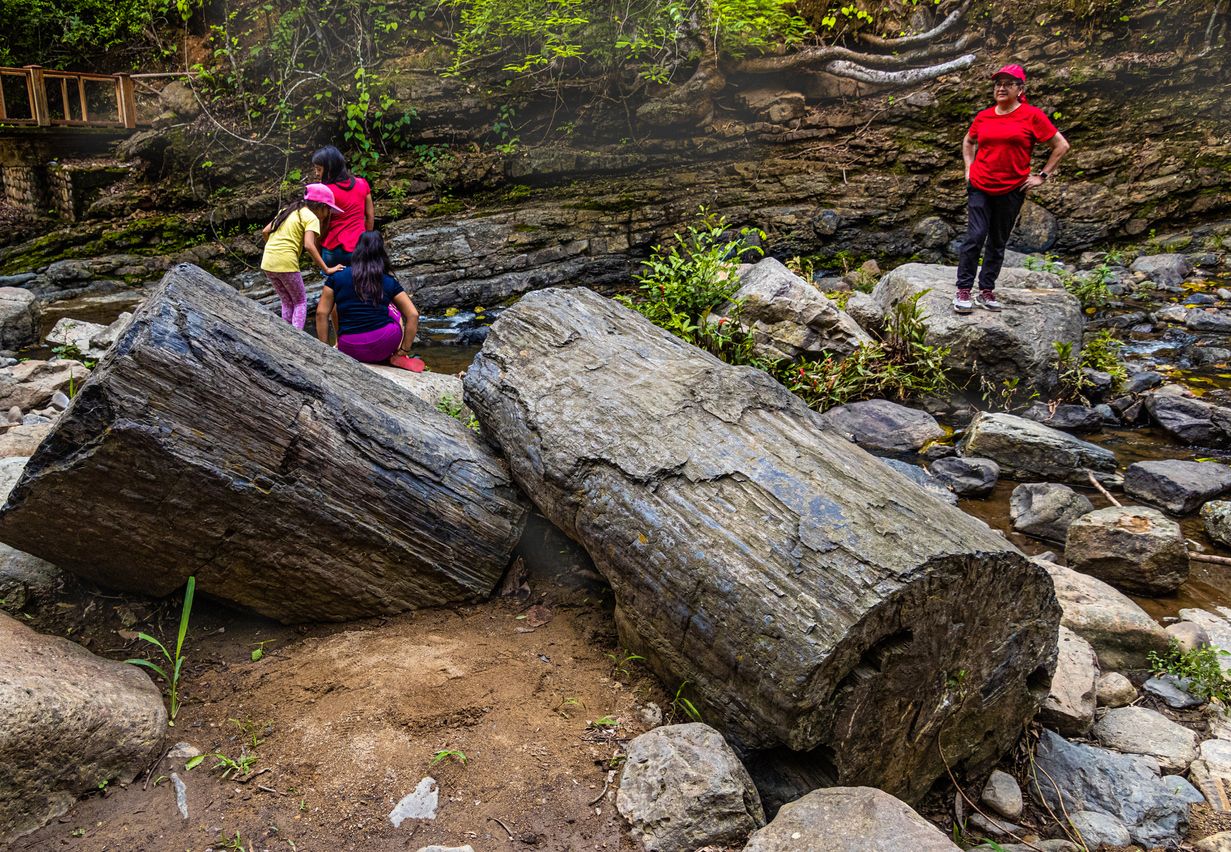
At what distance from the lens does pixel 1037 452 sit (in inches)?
229

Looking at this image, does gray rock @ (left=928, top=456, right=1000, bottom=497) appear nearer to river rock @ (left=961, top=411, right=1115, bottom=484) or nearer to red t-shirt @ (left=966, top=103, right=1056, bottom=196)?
river rock @ (left=961, top=411, right=1115, bottom=484)

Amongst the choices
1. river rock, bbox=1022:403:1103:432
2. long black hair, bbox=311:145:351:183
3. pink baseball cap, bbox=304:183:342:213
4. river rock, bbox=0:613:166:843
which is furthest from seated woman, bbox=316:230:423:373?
river rock, bbox=1022:403:1103:432

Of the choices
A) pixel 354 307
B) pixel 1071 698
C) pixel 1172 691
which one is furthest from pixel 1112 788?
pixel 354 307

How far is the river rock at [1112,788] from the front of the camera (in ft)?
9.43

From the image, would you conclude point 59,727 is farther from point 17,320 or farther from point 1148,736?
point 17,320

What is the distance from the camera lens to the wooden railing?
12656 mm

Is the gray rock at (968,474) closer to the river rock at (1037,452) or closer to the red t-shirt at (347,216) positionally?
the river rock at (1037,452)

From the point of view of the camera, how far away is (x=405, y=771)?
2.45 metres

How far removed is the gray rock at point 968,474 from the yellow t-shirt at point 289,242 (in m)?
5.10

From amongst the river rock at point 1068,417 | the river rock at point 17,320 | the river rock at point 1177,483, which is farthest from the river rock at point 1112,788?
the river rock at point 17,320

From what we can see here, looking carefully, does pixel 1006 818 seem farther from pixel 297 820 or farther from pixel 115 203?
pixel 115 203

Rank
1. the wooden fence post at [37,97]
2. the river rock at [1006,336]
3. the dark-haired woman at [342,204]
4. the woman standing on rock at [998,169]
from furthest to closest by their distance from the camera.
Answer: the wooden fence post at [37,97] < the river rock at [1006,336] < the woman standing on rock at [998,169] < the dark-haired woman at [342,204]

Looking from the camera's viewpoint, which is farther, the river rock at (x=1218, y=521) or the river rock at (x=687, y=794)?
→ the river rock at (x=1218, y=521)

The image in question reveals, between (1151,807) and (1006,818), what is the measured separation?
1.73 ft
